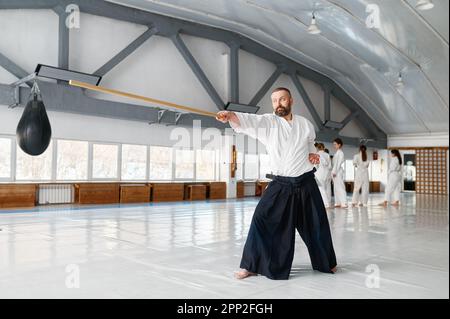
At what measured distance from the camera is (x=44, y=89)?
8906 mm

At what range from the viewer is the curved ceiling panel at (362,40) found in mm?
8837

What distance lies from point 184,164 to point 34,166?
4477 mm

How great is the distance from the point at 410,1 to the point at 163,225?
680 cm

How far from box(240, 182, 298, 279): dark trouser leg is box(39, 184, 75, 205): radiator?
25.7 feet

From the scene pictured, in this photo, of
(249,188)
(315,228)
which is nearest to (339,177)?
(249,188)

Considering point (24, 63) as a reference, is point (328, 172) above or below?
below

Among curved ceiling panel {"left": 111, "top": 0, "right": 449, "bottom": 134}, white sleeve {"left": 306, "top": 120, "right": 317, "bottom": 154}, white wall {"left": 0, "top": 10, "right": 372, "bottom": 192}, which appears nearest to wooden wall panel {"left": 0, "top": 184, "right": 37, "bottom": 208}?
white wall {"left": 0, "top": 10, "right": 372, "bottom": 192}

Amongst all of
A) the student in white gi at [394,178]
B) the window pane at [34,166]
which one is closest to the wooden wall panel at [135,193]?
the window pane at [34,166]

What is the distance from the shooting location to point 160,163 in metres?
11.9

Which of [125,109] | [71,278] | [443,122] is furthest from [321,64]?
[71,278]

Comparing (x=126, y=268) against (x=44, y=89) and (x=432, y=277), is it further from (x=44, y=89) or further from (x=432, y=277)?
(x=44, y=89)

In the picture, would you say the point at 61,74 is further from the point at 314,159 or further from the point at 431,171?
the point at 431,171

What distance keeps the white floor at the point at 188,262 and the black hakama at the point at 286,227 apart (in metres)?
0.14

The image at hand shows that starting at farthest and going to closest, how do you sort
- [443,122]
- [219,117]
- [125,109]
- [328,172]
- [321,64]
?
1. [443,122]
2. [321,64]
3. [125,109]
4. [328,172]
5. [219,117]
